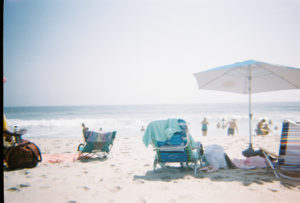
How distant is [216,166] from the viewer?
3742mm

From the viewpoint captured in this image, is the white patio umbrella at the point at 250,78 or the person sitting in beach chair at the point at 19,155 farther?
the white patio umbrella at the point at 250,78

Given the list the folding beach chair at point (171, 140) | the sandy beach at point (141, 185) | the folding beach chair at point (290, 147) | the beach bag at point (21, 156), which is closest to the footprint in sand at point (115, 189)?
the sandy beach at point (141, 185)

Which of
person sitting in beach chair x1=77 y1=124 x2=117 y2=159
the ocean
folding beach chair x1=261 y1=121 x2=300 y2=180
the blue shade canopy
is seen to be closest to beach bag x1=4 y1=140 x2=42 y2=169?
person sitting in beach chair x1=77 y1=124 x2=117 y2=159

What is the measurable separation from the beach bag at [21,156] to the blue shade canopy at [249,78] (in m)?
4.15

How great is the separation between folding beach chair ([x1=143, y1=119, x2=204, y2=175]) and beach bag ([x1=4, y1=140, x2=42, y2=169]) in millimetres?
2555

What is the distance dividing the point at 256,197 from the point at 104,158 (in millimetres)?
3861

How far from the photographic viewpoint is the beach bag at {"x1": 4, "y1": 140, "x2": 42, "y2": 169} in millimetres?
3749

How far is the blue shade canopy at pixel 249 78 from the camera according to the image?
3980 mm

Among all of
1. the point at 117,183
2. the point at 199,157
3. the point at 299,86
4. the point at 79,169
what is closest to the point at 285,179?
the point at 199,157

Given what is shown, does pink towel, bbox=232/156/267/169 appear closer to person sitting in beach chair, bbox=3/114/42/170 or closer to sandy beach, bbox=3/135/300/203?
sandy beach, bbox=3/135/300/203

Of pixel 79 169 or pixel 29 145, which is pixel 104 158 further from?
pixel 29 145

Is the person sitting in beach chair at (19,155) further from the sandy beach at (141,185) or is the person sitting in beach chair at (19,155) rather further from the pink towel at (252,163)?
the pink towel at (252,163)

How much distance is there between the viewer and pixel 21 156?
386cm

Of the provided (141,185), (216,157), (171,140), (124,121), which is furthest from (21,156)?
(124,121)
